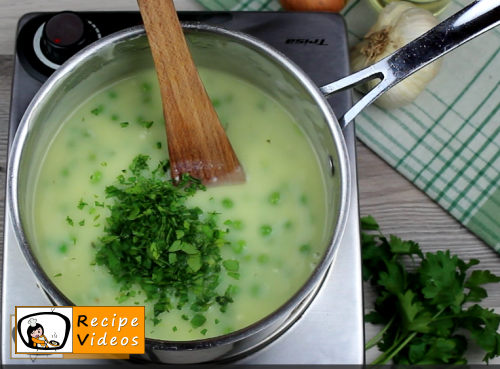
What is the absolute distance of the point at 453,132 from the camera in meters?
1.33

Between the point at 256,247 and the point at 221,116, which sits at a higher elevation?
the point at 221,116

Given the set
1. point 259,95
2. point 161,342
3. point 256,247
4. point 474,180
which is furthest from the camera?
point 474,180

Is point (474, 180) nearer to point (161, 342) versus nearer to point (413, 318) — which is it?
point (413, 318)

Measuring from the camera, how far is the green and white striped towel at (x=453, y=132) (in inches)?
51.6

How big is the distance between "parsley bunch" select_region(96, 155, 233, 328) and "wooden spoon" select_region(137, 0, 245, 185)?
73 mm

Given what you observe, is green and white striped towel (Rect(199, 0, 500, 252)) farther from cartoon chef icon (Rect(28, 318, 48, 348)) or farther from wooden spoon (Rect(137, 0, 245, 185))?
cartoon chef icon (Rect(28, 318, 48, 348))

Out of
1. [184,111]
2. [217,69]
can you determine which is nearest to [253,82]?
[217,69]

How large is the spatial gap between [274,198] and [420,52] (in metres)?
0.37

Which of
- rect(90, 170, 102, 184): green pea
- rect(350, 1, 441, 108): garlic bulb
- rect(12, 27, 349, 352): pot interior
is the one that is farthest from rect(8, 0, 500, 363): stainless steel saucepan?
rect(350, 1, 441, 108): garlic bulb

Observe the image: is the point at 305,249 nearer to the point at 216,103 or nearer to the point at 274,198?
the point at 274,198

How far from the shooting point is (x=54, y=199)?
41.0 inches

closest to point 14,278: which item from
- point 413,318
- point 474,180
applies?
point 413,318

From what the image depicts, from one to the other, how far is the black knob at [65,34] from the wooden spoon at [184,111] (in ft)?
0.79

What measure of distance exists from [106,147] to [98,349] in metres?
0.38
